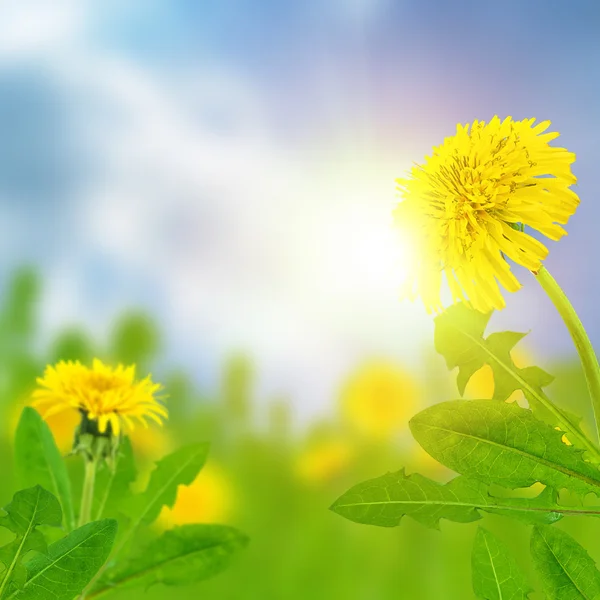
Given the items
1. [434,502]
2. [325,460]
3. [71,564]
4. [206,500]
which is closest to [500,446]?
[434,502]

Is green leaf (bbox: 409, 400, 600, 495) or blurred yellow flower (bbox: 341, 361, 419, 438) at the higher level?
blurred yellow flower (bbox: 341, 361, 419, 438)

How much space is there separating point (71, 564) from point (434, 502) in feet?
1.12

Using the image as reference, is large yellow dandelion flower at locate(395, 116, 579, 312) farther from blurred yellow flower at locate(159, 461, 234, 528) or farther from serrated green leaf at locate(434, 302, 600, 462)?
blurred yellow flower at locate(159, 461, 234, 528)

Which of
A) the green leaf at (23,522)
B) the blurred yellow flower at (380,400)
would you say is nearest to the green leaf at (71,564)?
the green leaf at (23,522)

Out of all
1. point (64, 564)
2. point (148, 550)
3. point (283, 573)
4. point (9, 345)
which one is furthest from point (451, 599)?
point (9, 345)

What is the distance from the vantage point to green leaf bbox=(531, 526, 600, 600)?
0.62 m

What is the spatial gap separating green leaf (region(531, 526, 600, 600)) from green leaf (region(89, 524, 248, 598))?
0.33 meters

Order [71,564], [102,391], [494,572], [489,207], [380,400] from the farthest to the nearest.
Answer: [380,400]
[102,391]
[489,207]
[494,572]
[71,564]

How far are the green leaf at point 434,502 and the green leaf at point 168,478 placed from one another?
272mm

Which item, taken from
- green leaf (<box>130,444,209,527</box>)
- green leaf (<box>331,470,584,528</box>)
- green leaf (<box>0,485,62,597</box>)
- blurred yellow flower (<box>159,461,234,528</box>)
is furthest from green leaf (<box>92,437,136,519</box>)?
blurred yellow flower (<box>159,461,234,528</box>)

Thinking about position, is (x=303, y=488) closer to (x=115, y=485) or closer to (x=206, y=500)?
(x=206, y=500)

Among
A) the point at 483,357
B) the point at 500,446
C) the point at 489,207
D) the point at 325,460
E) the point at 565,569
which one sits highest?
the point at 325,460

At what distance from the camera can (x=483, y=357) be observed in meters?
0.80

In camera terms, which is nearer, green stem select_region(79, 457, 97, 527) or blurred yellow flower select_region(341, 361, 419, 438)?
green stem select_region(79, 457, 97, 527)
